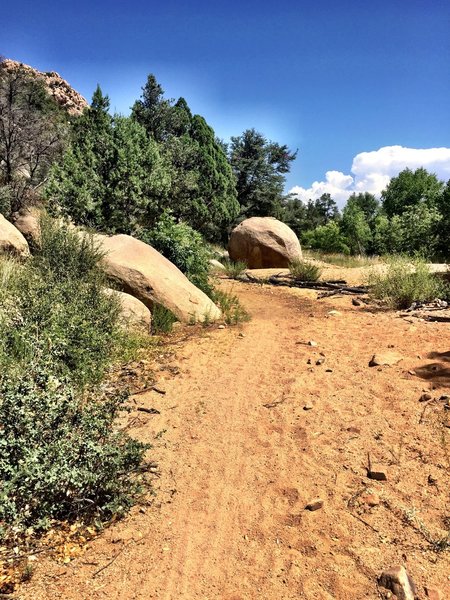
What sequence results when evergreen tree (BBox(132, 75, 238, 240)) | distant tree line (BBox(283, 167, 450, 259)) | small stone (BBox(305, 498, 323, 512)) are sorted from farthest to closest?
1. distant tree line (BBox(283, 167, 450, 259))
2. evergreen tree (BBox(132, 75, 238, 240))
3. small stone (BBox(305, 498, 323, 512))

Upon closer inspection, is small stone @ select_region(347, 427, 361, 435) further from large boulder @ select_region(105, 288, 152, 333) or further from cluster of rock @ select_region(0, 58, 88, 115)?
cluster of rock @ select_region(0, 58, 88, 115)

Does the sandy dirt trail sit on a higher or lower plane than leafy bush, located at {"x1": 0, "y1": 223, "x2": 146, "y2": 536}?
lower

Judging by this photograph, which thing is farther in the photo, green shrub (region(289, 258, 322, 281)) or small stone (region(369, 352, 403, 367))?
green shrub (region(289, 258, 322, 281))

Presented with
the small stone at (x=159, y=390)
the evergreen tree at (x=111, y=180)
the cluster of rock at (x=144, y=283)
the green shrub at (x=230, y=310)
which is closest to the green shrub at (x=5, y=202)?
the evergreen tree at (x=111, y=180)

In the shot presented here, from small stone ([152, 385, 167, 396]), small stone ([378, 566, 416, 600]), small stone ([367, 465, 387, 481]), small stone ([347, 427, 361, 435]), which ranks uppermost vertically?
small stone ([152, 385, 167, 396])

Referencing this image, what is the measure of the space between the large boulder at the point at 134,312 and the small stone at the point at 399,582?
4.37 meters

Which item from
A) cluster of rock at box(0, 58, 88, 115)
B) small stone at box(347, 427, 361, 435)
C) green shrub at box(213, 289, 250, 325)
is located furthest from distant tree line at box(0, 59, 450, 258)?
cluster of rock at box(0, 58, 88, 115)

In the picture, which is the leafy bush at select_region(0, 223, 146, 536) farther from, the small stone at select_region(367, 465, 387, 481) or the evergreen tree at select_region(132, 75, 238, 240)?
the evergreen tree at select_region(132, 75, 238, 240)

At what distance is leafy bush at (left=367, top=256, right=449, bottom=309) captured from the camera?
24.7 ft

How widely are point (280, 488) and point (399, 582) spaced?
90cm

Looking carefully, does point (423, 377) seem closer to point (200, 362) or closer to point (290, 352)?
point (290, 352)

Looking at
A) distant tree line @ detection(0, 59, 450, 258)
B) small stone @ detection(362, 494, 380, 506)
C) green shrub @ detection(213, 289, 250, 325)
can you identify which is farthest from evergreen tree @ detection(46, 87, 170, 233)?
small stone @ detection(362, 494, 380, 506)

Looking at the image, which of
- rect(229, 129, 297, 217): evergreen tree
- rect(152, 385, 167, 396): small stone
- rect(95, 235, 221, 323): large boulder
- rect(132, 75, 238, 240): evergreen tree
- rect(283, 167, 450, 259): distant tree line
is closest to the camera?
rect(152, 385, 167, 396): small stone

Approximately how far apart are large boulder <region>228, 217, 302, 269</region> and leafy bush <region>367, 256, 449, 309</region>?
20.0 feet
